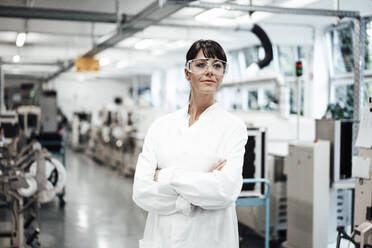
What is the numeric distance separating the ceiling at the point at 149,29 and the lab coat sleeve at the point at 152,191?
4312 mm

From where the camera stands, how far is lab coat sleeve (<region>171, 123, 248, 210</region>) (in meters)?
1.80

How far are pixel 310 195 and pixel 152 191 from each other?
2918 millimetres

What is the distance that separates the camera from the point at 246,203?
13.5 ft

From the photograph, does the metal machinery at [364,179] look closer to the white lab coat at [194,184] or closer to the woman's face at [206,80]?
the white lab coat at [194,184]

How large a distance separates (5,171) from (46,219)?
1601 mm

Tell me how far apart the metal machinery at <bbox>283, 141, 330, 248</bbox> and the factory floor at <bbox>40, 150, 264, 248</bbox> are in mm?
607

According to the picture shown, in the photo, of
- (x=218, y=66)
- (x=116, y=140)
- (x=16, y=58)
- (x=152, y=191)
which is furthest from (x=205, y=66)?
(x=16, y=58)

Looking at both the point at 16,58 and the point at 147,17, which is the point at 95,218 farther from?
the point at 16,58

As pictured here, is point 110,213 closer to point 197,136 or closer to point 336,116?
point 336,116

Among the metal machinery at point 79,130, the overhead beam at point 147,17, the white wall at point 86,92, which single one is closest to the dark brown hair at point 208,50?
the overhead beam at point 147,17

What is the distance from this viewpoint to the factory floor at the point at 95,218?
507cm

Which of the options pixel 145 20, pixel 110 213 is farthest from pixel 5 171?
pixel 145 20

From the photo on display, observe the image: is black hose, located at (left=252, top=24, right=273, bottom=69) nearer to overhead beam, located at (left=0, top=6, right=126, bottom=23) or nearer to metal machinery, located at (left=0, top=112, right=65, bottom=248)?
overhead beam, located at (left=0, top=6, right=126, bottom=23)

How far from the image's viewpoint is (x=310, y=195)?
14.6 ft
